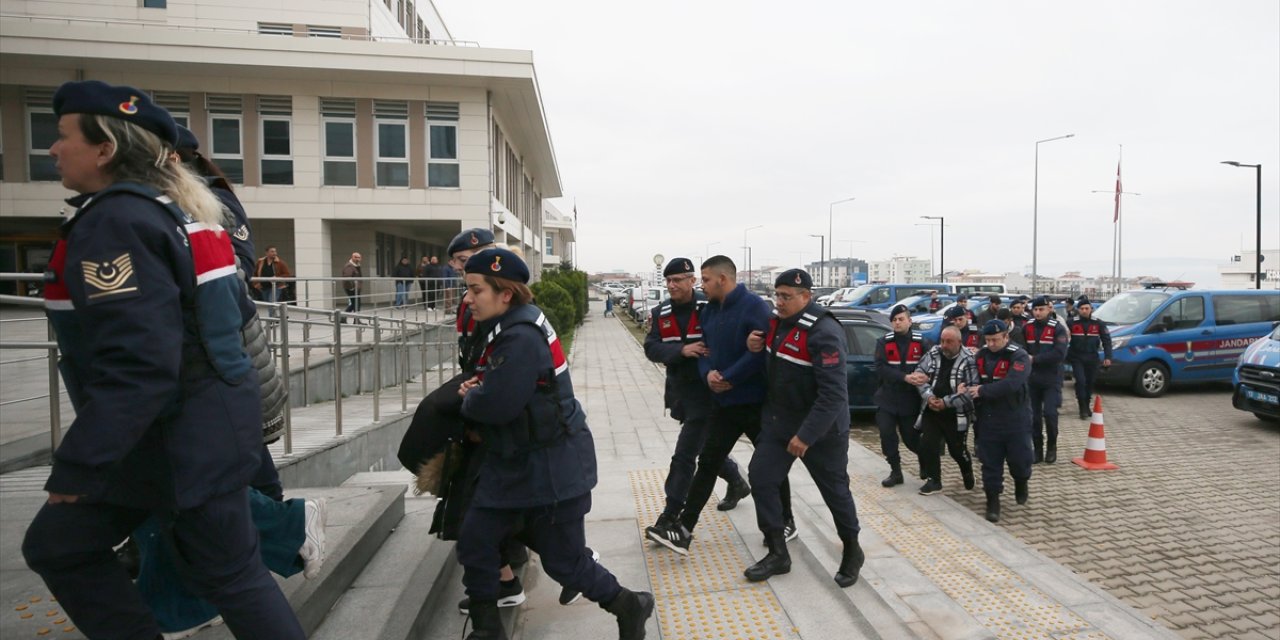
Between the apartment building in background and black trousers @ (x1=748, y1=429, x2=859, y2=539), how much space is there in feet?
63.1

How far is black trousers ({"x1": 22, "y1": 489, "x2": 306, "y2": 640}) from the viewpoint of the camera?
2.12 meters

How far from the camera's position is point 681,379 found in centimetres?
518

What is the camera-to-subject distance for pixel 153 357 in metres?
1.92

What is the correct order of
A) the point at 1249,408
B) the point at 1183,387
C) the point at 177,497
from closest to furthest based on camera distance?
the point at 177,497
the point at 1249,408
the point at 1183,387

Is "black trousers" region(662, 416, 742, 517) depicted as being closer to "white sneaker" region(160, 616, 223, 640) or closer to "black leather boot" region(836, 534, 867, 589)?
"black leather boot" region(836, 534, 867, 589)

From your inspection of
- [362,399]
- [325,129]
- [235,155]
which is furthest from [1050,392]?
[235,155]

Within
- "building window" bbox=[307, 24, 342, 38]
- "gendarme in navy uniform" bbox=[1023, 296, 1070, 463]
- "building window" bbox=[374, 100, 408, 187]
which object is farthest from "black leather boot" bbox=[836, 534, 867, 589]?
"building window" bbox=[307, 24, 342, 38]

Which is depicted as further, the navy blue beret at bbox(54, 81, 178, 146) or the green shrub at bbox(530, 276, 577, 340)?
the green shrub at bbox(530, 276, 577, 340)

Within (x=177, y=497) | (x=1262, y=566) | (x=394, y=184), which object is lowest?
(x=1262, y=566)

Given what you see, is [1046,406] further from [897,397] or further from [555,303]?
[555,303]

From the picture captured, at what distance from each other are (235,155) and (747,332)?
21462 mm

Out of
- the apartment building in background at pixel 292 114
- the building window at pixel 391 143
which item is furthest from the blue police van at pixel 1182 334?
the building window at pixel 391 143

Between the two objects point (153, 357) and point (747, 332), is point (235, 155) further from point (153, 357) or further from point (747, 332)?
point (153, 357)

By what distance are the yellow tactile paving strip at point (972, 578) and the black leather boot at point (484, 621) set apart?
2728 mm
